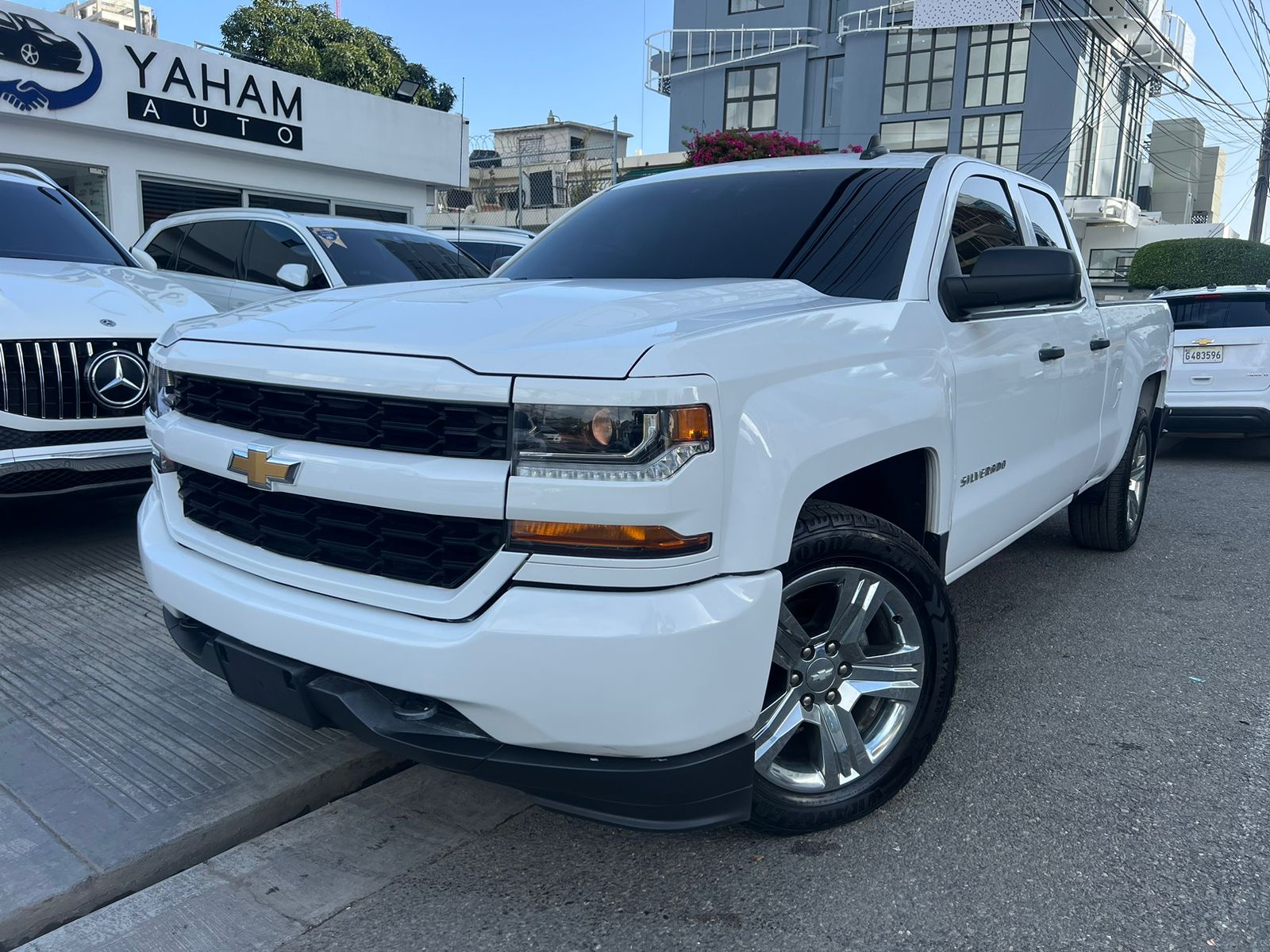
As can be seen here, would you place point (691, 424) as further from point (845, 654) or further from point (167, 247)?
point (167, 247)

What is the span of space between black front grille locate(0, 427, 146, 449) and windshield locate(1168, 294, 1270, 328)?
8.63 m

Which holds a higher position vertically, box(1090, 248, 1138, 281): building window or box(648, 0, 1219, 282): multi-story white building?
box(648, 0, 1219, 282): multi-story white building

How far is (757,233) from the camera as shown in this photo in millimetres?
3500

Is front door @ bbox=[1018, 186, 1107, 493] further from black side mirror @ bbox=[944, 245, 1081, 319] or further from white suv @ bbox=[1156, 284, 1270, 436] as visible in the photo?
white suv @ bbox=[1156, 284, 1270, 436]

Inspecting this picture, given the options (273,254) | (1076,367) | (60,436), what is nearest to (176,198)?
(273,254)

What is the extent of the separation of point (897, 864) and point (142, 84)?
13.7 meters

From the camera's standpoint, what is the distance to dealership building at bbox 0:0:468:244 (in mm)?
11781

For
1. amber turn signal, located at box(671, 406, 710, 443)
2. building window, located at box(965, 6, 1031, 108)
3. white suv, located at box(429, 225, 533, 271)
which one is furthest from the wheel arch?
building window, located at box(965, 6, 1031, 108)

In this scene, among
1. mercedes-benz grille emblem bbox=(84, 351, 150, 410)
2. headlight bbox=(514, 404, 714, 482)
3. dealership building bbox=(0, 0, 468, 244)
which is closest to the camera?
headlight bbox=(514, 404, 714, 482)

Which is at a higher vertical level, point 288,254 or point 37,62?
point 37,62

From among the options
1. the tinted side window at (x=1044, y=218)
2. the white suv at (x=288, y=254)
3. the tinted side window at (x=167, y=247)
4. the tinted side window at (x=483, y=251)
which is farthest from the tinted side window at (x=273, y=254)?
the tinted side window at (x=1044, y=218)

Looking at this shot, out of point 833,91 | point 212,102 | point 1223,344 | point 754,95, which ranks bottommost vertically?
point 1223,344

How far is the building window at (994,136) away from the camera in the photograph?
3547 cm

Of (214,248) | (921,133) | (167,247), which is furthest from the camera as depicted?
(921,133)
